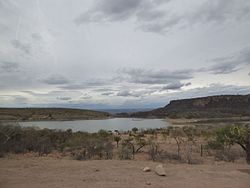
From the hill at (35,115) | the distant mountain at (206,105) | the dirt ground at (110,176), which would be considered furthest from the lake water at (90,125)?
the distant mountain at (206,105)

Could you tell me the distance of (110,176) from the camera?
11.6 m

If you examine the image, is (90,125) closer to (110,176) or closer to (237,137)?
(237,137)

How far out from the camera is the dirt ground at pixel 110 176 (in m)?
10.5

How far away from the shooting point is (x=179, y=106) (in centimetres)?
14538

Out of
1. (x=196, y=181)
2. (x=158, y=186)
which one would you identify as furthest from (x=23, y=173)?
(x=196, y=181)

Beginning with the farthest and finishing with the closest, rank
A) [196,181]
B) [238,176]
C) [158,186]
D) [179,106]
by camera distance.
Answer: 1. [179,106]
2. [238,176]
3. [196,181]
4. [158,186]

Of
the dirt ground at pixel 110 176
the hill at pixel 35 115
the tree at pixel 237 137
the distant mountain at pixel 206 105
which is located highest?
the distant mountain at pixel 206 105

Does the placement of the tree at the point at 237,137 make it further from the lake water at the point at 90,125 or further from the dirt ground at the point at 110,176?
the lake water at the point at 90,125

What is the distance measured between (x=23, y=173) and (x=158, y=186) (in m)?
4.78

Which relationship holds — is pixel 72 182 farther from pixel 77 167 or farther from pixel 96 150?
pixel 96 150

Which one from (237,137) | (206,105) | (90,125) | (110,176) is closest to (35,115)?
(90,125)

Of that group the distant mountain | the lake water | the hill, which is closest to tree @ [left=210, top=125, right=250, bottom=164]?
the lake water

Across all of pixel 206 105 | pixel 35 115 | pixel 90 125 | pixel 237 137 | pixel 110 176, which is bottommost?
pixel 110 176

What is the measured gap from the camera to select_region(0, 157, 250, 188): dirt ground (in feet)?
34.4
